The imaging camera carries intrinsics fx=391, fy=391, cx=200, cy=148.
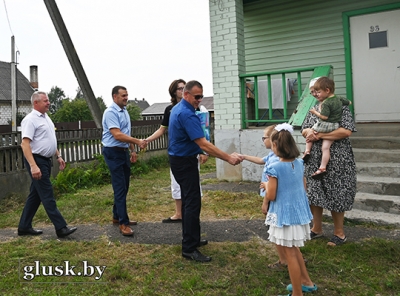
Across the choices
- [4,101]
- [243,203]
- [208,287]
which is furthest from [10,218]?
[4,101]

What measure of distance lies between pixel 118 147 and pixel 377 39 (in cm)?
577

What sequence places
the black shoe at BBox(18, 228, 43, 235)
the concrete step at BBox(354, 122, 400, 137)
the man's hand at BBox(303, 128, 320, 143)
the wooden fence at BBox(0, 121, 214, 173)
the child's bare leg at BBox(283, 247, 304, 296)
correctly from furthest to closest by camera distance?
the wooden fence at BBox(0, 121, 214, 173), the concrete step at BBox(354, 122, 400, 137), the black shoe at BBox(18, 228, 43, 235), the man's hand at BBox(303, 128, 320, 143), the child's bare leg at BBox(283, 247, 304, 296)

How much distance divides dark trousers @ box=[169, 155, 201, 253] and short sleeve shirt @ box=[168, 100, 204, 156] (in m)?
0.08

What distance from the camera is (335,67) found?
827 centimetres

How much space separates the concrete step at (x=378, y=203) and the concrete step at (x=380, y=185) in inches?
3.6

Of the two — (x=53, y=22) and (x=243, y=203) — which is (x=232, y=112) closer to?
(x=243, y=203)

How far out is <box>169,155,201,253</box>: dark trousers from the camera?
3.96 meters

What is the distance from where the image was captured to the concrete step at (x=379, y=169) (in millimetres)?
5548

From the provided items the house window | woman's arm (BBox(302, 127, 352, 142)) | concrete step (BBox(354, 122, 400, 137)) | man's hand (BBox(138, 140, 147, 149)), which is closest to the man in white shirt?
man's hand (BBox(138, 140, 147, 149))

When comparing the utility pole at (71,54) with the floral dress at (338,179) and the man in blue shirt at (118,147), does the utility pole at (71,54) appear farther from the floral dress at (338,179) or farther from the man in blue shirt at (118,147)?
the floral dress at (338,179)

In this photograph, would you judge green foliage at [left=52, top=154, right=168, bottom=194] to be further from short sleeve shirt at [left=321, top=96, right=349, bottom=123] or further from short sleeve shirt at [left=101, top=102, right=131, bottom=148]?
short sleeve shirt at [left=321, top=96, right=349, bottom=123]

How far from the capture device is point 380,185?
530 centimetres

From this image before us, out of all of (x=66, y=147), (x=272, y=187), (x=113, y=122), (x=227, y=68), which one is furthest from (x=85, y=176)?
(x=272, y=187)

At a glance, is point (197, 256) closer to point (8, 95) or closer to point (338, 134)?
point (338, 134)
